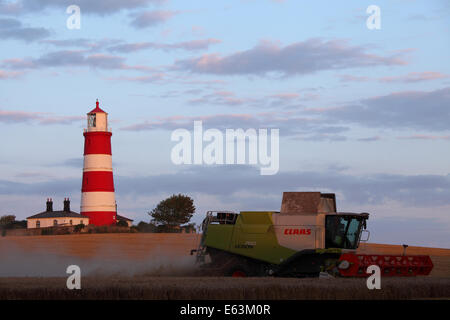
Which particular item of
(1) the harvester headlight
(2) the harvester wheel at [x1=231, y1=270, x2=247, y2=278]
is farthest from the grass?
(2) the harvester wheel at [x1=231, y1=270, x2=247, y2=278]

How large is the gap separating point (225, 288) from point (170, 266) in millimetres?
13030

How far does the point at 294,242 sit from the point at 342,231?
6.61 feet

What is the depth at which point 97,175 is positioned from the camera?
72438mm

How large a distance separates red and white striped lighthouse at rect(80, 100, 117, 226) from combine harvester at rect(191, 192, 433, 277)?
40589 mm

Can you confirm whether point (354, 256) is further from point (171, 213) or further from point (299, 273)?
point (171, 213)

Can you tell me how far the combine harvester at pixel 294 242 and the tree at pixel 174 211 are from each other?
7056 centimetres

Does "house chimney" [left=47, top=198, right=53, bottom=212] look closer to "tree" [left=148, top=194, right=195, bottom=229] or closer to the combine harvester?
"tree" [left=148, top=194, right=195, bottom=229]

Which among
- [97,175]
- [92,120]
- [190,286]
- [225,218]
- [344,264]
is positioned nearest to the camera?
[190,286]

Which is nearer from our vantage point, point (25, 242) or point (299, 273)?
point (299, 273)

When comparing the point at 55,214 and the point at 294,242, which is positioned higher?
the point at 55,214

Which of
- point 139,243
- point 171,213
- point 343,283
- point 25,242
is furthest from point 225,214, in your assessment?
point 171,213

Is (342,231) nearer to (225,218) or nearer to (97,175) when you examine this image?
(225,218)

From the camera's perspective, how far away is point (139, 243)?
65.4 metres

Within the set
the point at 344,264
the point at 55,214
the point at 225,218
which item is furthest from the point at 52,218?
the point at 344,264
